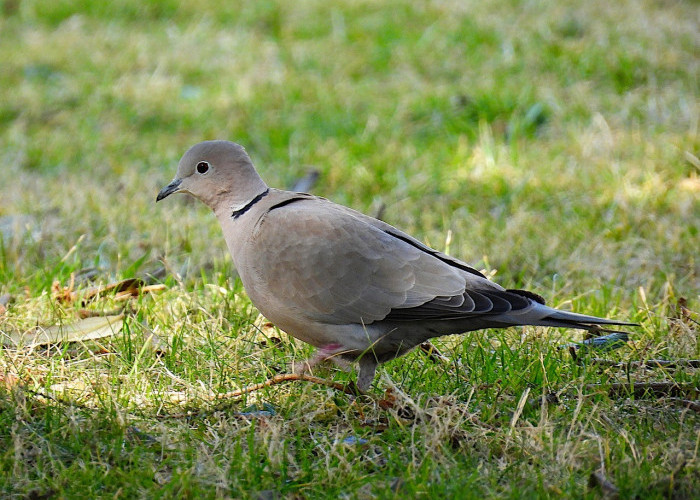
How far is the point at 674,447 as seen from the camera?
2.46 metres

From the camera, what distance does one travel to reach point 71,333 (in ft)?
10.6

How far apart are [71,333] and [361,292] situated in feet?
3.53

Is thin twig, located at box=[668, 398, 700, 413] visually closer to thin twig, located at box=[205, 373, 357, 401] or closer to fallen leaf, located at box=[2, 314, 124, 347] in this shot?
thin twig, located at box=[205, 373, 357, 401]

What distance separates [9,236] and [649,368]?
2909mm

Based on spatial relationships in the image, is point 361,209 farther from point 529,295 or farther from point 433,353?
point 529,295

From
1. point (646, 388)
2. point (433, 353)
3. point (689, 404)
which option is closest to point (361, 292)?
point (433, 353)

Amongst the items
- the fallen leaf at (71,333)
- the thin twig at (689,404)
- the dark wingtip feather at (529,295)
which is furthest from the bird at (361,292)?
the fallen leaf at (71,333)

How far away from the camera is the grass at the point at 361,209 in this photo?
8.11 ft

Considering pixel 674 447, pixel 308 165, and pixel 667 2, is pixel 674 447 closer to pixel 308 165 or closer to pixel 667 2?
pixel 308 165

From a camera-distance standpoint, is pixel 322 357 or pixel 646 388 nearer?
pixel 646 388

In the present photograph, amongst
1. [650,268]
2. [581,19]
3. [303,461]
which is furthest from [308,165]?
[303,461]

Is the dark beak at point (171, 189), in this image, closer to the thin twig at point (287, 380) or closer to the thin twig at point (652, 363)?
the thin twig at point (287, 380)

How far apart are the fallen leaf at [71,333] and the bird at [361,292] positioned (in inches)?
23.6

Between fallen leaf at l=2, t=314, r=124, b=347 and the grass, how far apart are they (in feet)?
0.14
